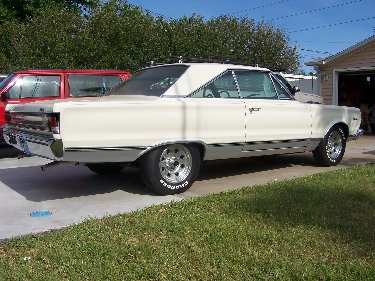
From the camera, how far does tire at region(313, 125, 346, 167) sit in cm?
820

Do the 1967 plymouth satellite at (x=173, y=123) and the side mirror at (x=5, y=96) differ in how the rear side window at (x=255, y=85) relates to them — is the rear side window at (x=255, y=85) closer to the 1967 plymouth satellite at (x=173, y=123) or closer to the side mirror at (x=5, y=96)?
the 1967 plymouth satellite at (x=173, y=123)

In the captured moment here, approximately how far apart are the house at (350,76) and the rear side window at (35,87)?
374 inches

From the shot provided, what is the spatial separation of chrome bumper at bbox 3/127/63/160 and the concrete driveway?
628 millimetres

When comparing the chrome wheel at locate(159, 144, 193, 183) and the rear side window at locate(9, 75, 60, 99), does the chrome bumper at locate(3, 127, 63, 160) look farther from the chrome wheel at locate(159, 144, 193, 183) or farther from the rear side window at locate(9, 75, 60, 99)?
the rear side window at locate(9, 75, 60, 99)

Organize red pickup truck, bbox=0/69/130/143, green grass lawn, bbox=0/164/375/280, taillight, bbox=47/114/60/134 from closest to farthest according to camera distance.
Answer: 1. green grass lawn, bbox=0/164/375/280
2. taillight, bbox=47/114/60/134
3. red pickup truck, bbox=0/69/130/143

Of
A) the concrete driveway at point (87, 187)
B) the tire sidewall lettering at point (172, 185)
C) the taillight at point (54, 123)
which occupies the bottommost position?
the concrete driveway at point (87, 187)

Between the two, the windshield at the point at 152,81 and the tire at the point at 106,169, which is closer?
the windshield at the point at 152,81

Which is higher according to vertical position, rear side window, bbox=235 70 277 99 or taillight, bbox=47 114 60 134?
rear side window, bbox=235 70 277 99

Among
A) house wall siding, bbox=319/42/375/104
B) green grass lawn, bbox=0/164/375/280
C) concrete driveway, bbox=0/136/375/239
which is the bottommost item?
green grass lawn, bbox=0/164/375/280

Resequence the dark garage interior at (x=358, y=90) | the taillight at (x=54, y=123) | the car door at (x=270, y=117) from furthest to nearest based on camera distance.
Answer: the dark garage interior at (x=358, y=90) < the car door at (x=270, y=117) < the taillight at (x=54, y=123)

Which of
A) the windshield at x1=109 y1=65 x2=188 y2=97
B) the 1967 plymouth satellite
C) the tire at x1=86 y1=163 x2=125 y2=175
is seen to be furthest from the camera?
the tire at x1=86 y1=163 x2=125 y2=175

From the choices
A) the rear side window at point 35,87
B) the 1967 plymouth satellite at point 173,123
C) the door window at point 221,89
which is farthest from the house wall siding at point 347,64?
the rear side window at point 35,87

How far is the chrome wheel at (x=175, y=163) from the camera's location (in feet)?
20.0

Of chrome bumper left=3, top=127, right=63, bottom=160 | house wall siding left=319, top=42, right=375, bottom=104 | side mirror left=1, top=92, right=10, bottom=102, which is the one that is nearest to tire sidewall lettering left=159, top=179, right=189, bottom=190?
chrome bumper left=3, top=127, right=63, bottom=160
